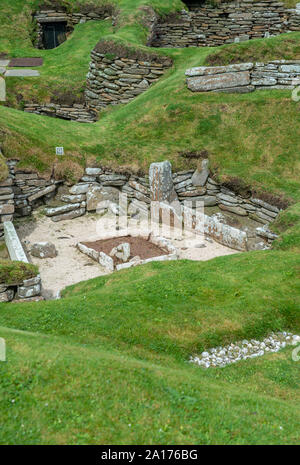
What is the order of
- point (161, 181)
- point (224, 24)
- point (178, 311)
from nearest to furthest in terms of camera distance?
1. point (178, 311)
2. point (161, 181)
3. point (224, 24)

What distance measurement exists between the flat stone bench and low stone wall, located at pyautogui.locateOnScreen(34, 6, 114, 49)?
24.0 meters

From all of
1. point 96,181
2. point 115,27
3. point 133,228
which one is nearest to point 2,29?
point 115,27

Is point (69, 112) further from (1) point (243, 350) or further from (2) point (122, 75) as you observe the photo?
(1) point (243, 350)

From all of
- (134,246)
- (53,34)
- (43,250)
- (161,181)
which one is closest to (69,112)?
(53,34)

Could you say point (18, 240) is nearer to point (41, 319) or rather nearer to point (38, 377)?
point (41, 319)

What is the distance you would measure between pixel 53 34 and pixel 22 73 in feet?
30.1

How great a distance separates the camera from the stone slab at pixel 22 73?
31.7 metres

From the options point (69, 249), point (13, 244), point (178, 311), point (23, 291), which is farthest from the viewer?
point (69, 249)

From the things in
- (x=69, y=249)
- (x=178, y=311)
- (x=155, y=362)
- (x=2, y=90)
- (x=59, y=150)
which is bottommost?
(x=69, y=249)

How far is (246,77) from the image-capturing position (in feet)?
82.2

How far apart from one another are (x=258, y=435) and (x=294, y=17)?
1332 inches

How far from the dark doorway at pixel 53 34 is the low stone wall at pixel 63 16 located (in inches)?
21.7

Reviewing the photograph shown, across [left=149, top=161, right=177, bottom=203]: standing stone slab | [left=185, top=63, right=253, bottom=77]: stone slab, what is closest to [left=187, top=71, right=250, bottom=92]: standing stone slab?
[left=185, top=63, right=253, bottom=77]: stone slab

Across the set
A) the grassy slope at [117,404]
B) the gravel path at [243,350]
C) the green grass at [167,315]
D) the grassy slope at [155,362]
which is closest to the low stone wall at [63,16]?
the green grass at [167,315]
